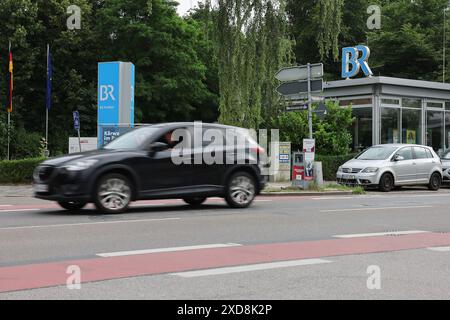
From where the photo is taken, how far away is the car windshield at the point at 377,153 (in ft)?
73.8

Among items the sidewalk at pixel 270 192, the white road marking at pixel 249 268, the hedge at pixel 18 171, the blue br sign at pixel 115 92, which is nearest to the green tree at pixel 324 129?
the sidewalk at pixel 270 192

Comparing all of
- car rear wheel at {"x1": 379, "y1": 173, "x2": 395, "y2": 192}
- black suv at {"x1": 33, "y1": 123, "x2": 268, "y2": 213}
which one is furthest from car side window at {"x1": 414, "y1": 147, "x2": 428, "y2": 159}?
black suv at {"x1": 33, "y1": 123, "x2": 268, "y2": 213}

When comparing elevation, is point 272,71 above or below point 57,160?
above

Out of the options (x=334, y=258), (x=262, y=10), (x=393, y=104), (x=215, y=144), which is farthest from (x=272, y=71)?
(x=334, y=258)

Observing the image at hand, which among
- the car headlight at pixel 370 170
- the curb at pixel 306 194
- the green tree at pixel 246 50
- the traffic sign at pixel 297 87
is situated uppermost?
the green tree at pixel 246 50

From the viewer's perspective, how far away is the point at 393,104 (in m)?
30.7

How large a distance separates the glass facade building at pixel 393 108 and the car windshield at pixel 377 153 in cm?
626

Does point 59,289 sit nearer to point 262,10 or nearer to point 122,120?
point 122,120

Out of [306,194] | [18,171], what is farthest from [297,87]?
[18,171]

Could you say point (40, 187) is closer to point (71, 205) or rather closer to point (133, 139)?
point (71, 205)

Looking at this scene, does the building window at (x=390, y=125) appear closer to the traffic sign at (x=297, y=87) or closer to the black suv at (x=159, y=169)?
the traffic sign at (x=297, y=87)

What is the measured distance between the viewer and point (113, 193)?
12195mm

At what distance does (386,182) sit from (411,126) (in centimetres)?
1112
